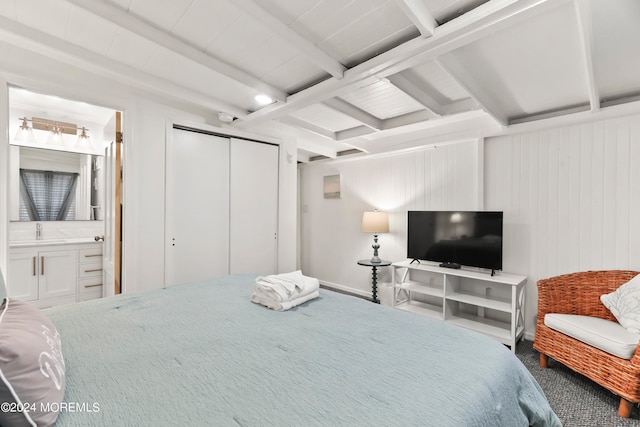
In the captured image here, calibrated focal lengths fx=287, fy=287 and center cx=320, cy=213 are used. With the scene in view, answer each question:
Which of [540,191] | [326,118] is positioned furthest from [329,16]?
[540,191]

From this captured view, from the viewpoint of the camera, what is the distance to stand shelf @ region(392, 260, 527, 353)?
2.85 m

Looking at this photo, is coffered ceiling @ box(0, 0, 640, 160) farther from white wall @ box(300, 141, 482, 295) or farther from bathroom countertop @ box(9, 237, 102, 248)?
bathroom countertop @ box(9, 237, 102, 248)

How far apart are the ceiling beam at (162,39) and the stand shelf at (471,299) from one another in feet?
8.90

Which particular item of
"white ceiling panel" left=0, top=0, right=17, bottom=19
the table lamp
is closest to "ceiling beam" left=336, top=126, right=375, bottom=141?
the table lamp

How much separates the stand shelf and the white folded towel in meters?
1.96

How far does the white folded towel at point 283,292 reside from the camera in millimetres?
1729

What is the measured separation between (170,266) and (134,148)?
119 cm

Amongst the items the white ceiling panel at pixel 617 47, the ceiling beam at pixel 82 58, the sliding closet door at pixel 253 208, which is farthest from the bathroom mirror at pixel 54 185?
the white ceiling panel at pixel 617 47

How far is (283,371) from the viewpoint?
3.47 ft

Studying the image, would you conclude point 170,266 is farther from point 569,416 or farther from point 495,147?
point 495,147

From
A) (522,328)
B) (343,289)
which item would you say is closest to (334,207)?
(343,289)

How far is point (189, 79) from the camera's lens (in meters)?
2.47

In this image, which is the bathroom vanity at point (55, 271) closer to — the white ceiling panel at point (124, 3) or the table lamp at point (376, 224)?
the white ceiling panel at point (124, 3)

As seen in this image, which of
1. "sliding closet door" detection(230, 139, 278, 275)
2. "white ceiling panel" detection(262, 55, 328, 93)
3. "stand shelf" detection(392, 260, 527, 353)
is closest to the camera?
"white ceiling panel" detection(262, 55, 328, 93)
